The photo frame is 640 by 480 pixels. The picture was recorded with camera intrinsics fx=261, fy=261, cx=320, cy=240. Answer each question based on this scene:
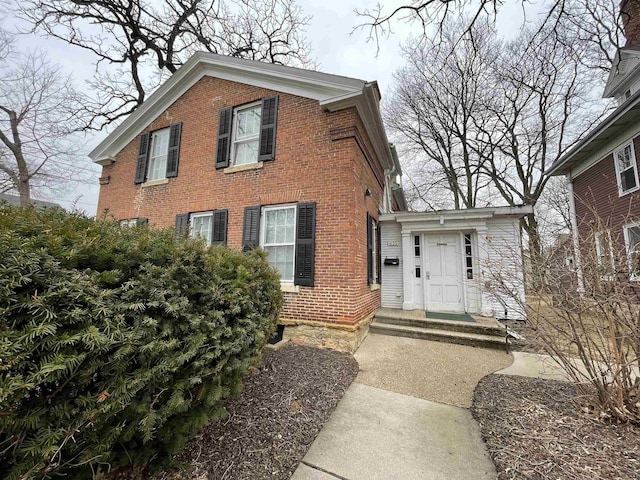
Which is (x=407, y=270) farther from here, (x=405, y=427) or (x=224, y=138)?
(x=224, y=138)

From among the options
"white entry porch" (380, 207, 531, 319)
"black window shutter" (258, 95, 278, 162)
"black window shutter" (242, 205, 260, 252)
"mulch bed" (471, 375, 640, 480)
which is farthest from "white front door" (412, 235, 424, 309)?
"black window shutter" (258, 95, 278, 162)

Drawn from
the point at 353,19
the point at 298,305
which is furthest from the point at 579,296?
the point at 353,19

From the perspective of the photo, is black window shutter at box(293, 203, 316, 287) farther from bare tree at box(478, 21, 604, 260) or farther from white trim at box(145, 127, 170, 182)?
bare tree at box(478, 21, 604, 260)

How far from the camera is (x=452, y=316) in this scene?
659 cm

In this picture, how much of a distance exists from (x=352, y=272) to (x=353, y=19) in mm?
4281

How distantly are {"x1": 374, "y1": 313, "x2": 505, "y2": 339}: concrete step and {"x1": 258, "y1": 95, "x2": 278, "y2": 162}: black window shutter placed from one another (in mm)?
4900

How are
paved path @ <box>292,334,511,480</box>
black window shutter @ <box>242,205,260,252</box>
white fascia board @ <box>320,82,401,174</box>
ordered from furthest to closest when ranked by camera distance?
1. black window shutter @ <box>242,205,260,252</box>
2. white fascia board @ <box>320,82,401,174</box>
3. paved path @ <box>292,334,511,480</box>

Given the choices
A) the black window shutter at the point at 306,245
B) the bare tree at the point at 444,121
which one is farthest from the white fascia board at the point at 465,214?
the bare tree at the point at 444,121

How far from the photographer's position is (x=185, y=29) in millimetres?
12516

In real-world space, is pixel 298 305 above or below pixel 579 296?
below

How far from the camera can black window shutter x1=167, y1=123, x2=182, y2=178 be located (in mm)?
7660

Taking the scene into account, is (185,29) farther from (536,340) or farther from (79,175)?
(536,340)

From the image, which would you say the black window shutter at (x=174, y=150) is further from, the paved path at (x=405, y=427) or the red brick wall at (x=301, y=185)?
the paved path at (x=405, y=427)

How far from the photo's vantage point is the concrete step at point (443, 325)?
559 centimetres
